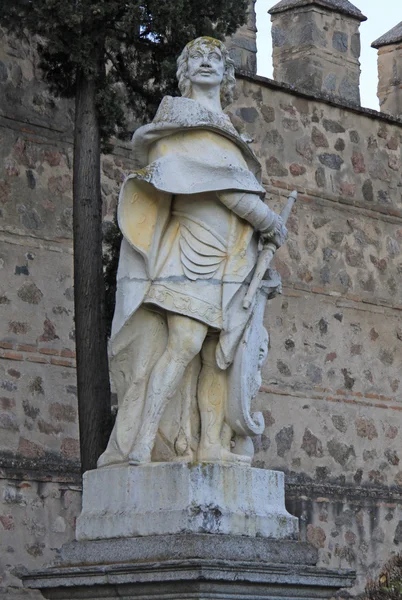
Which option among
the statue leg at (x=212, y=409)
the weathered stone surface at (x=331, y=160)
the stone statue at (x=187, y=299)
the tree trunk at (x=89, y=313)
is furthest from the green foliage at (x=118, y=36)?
the weathered stone surface at (x=331, y=160)

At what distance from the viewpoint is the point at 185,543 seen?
7.07 meters

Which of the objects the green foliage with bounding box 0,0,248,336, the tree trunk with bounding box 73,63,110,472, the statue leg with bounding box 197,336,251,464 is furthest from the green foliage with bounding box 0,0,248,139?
the statue leg with bounding box 197,336,251,464

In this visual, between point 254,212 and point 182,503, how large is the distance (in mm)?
1504

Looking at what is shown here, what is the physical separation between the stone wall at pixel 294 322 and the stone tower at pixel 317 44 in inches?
10.2

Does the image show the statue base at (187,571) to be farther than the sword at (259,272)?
No

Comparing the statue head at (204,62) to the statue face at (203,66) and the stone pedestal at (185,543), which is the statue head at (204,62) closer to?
the statue face at (203,66)

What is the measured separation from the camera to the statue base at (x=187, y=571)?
22.8 feet

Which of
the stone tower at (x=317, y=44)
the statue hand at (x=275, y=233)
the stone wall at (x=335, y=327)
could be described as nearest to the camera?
the statue hand at (x=275, y=233)

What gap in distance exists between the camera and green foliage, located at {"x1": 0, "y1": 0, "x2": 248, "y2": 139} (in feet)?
32.4

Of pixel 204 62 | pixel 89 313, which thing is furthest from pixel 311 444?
pixel 204 62

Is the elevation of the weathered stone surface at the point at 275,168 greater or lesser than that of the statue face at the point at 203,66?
greater

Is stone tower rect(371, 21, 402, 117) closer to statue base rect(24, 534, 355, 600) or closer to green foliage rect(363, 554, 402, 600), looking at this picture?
green foliage rect(363, 554, 402, 600)

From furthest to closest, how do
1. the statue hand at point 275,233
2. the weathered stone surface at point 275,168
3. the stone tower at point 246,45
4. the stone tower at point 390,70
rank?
the stone tower at point 390,70, the weathered stone surface at point 275,168, the stone tower at point 246,45, the statue hand at point 275,233

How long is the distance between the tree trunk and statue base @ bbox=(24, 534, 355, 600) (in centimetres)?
220
